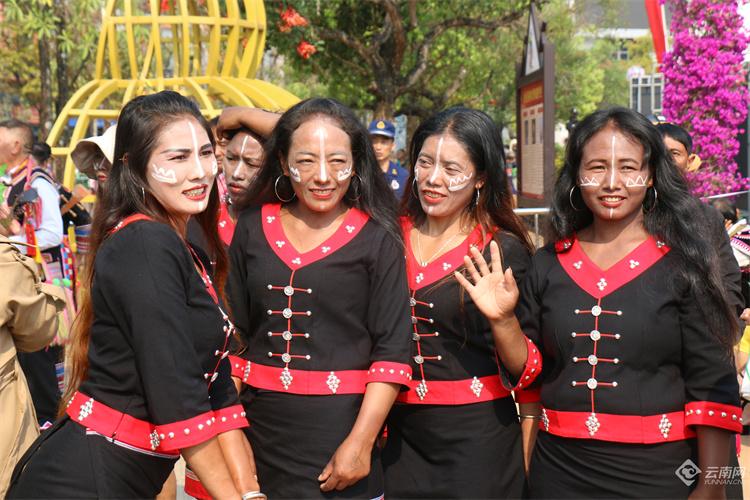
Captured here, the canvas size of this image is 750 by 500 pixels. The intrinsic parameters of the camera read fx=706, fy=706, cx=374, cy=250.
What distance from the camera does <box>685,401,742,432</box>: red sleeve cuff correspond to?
2.24 m

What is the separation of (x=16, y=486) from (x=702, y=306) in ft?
7.02

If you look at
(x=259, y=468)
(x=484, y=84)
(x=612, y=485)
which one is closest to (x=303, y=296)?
(x=259, y=468)

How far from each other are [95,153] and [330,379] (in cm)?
218

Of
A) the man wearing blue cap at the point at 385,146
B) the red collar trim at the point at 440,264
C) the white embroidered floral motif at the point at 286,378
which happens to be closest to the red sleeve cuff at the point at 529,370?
the red collar trim at the point at 440,264

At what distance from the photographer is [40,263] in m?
5.15

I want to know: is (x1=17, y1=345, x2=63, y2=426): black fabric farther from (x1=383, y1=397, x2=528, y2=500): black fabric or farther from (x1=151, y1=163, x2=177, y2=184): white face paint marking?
(x1=151, y1=163, x2=177, y2=184): white face paint marking

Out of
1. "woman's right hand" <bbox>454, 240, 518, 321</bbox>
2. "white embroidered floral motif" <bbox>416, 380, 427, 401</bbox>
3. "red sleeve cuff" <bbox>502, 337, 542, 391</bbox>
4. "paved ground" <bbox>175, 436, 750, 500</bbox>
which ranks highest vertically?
"woman's right hand" <bbox>454, 240, 518, 321</bbox>

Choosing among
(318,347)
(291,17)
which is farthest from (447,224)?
(291,17)

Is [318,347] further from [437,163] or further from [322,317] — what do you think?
[437,163]

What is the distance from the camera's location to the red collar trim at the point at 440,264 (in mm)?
2674

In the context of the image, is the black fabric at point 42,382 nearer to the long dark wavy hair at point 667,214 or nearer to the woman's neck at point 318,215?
the woman's neck at point 318,215

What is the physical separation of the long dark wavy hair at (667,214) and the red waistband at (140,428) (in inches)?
58.7

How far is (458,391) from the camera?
2.58 m

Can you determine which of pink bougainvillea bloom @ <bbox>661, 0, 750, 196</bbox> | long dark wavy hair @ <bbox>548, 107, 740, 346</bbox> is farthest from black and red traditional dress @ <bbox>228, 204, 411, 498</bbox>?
pink bougainvillea bloom @ <bbox>661, 0, 750, 196</bbox>
